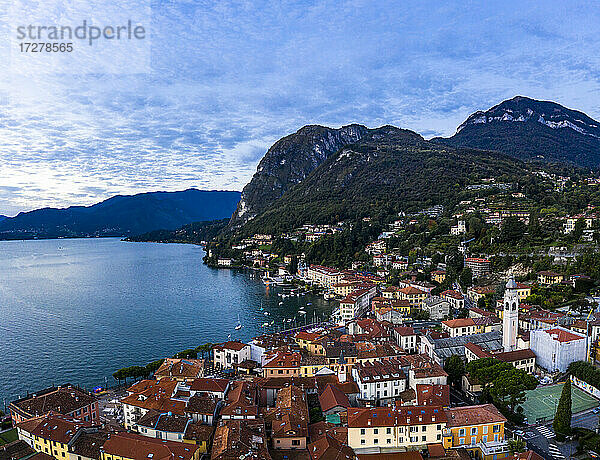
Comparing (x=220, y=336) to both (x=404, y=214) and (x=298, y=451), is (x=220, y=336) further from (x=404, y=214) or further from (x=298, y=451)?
(x=404, y=214)

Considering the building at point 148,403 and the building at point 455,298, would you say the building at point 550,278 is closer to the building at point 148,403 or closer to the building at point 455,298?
the building at point 455,298

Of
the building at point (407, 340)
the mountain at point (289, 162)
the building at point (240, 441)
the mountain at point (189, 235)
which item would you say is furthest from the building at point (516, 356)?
the mountain at point (189, 235)

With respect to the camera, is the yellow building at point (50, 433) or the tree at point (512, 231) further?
the tree at point (512, 231)

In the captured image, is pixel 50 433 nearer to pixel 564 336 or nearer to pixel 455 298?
pixel 564 336

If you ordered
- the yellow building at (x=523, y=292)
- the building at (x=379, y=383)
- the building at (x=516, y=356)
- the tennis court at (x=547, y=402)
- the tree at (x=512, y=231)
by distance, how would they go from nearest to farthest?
the tennis court at (x=547, y=402)
the building at (x=379, y=383)
the building at (x=516, y=356)
the yellow building at (x=523, y=292)
the tree at (x=512, y=231)

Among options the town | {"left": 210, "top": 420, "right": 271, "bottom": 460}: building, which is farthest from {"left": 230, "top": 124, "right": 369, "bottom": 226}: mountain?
{"left": 210, "top": 420, "right": 271, "bottom": 460}: building

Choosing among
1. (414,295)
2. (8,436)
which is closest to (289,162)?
(414,295)
